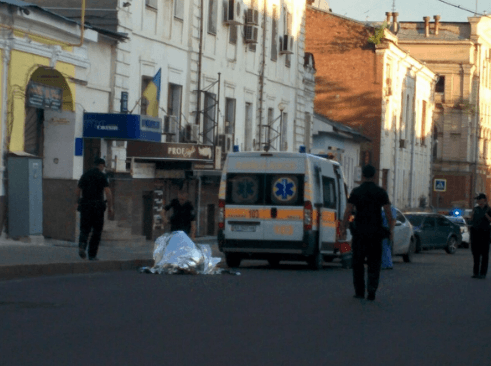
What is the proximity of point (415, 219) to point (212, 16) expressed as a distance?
34.2 feet

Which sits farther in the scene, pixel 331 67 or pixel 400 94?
pixel 400 94

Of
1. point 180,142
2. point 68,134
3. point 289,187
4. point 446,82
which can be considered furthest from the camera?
point 446,82

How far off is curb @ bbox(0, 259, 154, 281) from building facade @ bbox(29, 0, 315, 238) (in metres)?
5.67

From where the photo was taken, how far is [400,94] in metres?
65.7

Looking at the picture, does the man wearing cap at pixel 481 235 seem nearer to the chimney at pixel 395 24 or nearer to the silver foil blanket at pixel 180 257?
the silver foil blanket at pixel 180 257

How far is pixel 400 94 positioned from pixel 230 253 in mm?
44588

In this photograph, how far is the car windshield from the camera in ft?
127

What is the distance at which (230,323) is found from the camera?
11.1 m

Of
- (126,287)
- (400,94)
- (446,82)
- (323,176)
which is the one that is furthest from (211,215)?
(446,82)

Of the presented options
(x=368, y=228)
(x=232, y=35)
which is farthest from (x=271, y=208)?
(x=232, y=35)

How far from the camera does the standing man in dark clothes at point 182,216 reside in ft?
68.5

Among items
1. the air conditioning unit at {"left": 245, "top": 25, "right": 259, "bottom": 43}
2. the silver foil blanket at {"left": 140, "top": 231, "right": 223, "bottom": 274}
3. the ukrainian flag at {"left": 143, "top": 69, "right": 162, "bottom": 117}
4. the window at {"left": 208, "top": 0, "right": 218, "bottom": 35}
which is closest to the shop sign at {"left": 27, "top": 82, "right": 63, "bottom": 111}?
the ukrainian flag at {"left": 143, "top": 69, "right": 162, "bottom": 117}

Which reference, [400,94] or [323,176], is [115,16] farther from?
[400,94]

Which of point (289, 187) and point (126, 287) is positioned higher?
point (289, 187)
